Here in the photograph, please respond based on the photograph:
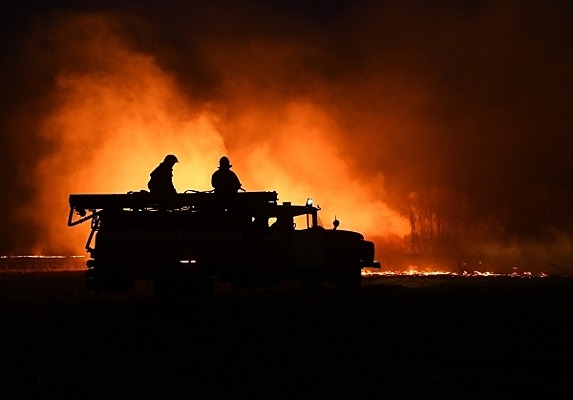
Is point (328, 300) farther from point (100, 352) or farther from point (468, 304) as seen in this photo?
point (100, 352)

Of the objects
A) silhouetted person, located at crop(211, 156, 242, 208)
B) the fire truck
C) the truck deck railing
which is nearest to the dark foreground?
the fire truck

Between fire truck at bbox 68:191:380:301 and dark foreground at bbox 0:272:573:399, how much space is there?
63cm

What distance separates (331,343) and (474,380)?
2.77 m

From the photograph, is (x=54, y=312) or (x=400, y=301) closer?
(x=54, y=312)

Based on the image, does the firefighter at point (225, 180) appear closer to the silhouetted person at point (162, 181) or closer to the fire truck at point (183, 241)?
the fire truck at point (183, 241)

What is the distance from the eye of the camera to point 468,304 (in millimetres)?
14766

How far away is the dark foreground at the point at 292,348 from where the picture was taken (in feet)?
24.3

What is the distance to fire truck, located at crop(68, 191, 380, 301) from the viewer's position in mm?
14875

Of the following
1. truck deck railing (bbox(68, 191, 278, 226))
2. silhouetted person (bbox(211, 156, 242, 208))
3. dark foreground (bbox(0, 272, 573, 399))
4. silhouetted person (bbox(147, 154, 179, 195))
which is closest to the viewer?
dark foreground (bbox(0, 272, 573, 399))

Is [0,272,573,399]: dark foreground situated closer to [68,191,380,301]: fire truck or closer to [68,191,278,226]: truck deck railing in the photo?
[68,191,380,301]: fire truck

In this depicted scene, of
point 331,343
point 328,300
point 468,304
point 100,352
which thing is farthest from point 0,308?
point 468,304

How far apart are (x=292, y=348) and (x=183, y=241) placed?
19.5ft

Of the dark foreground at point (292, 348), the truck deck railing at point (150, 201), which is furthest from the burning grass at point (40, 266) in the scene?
the dark foreground at point (292, 348)

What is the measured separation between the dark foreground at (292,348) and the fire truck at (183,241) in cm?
63
